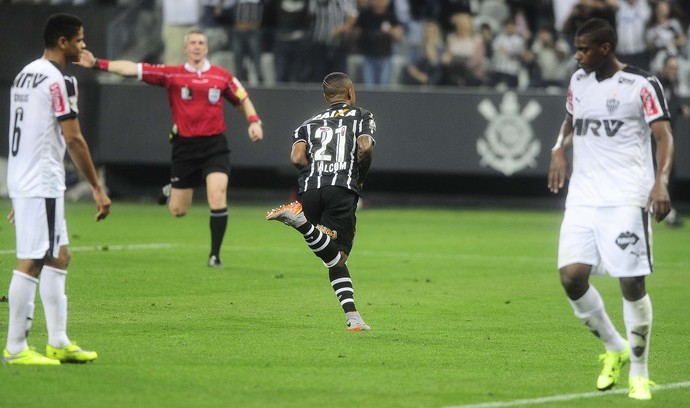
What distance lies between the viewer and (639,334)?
7.16 meters

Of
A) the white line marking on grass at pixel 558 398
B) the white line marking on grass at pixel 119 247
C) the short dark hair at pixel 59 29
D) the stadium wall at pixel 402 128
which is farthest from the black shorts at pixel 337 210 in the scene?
the stadium wall at pixel 402 128

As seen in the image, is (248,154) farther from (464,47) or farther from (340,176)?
(340,176)

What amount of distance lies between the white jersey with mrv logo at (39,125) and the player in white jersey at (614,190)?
9.79 feet

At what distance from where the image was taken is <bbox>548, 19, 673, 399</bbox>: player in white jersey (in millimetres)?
7059

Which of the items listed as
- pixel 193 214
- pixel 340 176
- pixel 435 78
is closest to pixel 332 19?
pixel 435 78

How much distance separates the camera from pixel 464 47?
23.5 m

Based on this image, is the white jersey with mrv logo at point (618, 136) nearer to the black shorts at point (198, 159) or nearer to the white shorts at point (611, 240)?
the white shorts at point (611, 240)

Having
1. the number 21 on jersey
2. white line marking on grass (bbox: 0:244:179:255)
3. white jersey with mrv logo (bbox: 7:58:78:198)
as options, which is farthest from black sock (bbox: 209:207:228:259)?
white jersey with mrv logo (bbox: 7:58:78:198)

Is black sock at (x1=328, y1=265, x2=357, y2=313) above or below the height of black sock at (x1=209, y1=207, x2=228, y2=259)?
above

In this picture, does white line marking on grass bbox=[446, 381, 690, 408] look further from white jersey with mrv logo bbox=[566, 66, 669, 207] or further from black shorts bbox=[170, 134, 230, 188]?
black shorts bbox=[170, 134, 230, 188]

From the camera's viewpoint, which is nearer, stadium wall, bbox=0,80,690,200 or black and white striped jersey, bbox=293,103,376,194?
black and white striped jersey, bbox=293,103,376,194

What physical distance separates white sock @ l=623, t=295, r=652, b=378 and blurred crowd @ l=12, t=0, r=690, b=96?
16345mm

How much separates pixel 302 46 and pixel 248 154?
2462 mm

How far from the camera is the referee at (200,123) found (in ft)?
46.1
